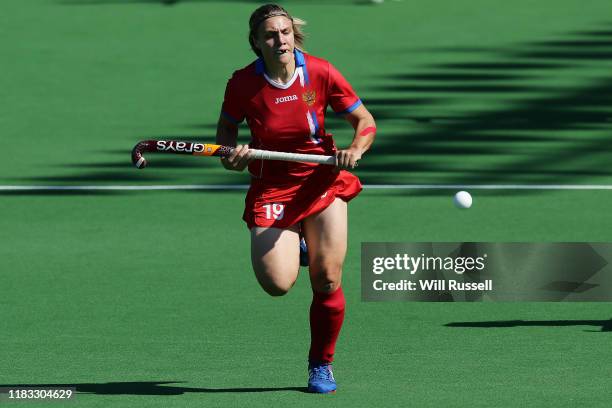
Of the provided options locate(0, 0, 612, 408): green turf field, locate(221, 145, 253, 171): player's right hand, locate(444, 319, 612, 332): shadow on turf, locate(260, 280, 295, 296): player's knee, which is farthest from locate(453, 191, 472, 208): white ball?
locate(221, 145, 253, 171): player's right hand

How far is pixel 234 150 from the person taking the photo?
877 cm

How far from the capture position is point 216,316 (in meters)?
11.2

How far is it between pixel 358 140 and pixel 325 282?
2.65ft

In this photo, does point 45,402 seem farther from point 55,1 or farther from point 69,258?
point 55,1

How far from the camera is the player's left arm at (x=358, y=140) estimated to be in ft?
28.6

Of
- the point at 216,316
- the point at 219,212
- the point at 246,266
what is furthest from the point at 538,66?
the point at 216,316

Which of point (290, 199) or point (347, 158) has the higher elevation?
point (347, 158)

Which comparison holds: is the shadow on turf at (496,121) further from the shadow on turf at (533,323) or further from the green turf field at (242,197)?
the shadow on turf at (533,323)

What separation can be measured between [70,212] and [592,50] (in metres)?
9.35

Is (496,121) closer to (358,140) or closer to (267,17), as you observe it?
(358,140)

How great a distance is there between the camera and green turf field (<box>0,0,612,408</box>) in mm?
9586

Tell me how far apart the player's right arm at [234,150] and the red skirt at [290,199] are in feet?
0.84

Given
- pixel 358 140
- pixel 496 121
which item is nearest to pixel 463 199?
pixel 358 140

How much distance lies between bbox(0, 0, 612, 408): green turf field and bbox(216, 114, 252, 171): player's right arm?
4.23 ft
